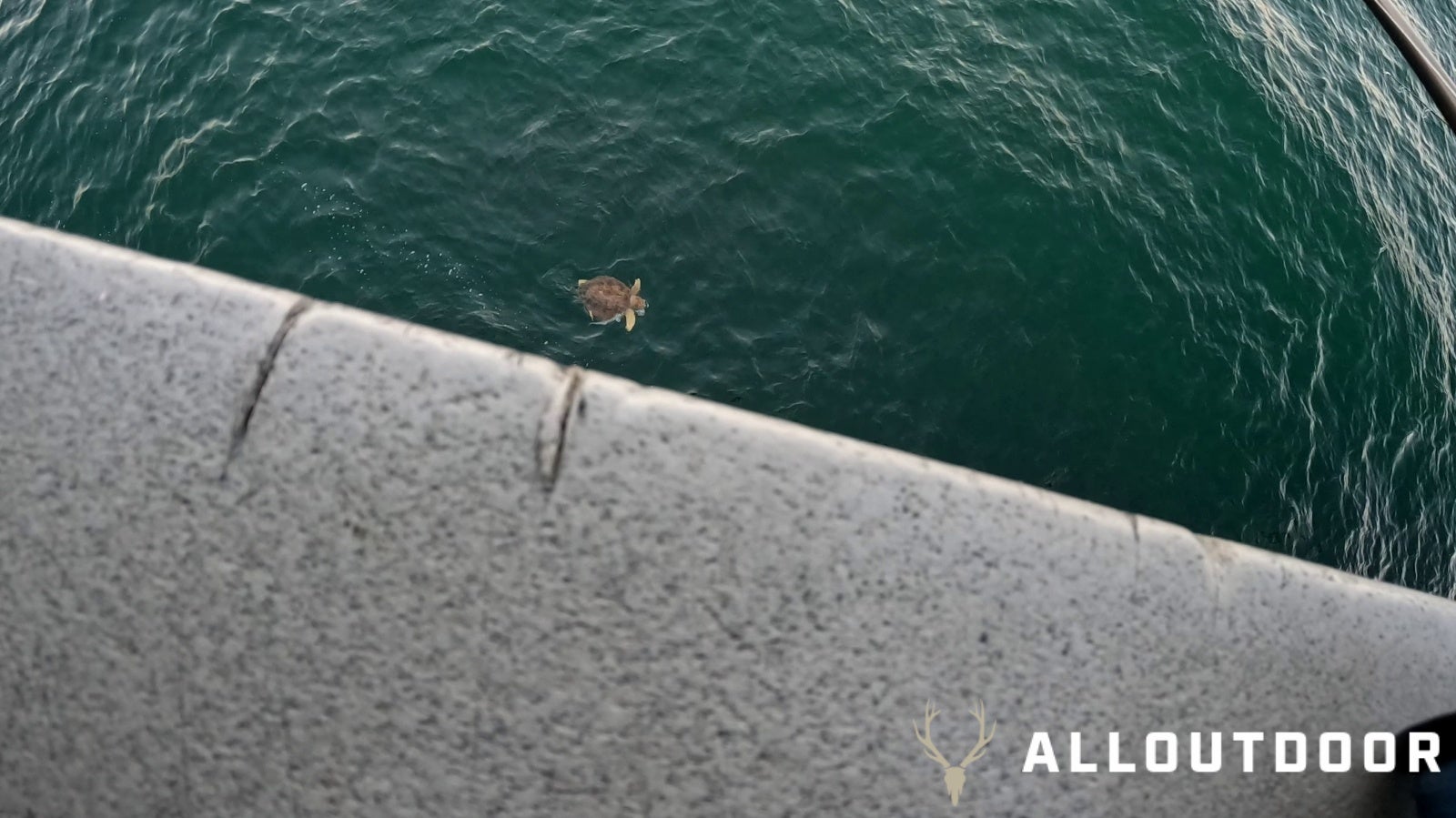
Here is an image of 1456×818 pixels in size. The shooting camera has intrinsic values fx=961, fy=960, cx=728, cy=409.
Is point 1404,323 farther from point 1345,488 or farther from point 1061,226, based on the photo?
point 1061,226

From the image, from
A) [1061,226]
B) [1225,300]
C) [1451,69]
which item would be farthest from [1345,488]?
[1451,69]

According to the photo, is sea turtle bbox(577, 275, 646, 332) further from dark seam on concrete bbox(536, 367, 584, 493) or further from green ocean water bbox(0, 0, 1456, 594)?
dark seam on concrete bbox(536, 367, 584, 493)

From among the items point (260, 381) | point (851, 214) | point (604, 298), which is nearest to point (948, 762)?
point (260, 381)

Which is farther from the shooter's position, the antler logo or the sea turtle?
the sea turtle

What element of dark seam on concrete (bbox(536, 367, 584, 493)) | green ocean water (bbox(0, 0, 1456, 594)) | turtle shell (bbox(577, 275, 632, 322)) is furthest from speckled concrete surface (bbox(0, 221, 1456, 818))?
turtle shell (bbox(577, 275, 632, 322))

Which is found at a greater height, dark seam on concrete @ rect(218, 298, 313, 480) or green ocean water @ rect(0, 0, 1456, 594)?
dark seam on concrete @ rect(218, 298, 313, 480)

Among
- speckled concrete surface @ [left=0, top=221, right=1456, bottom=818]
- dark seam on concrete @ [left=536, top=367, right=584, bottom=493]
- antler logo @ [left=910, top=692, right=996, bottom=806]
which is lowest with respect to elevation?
antler logo @ [left=910, top=692, right=996, bottom=806]

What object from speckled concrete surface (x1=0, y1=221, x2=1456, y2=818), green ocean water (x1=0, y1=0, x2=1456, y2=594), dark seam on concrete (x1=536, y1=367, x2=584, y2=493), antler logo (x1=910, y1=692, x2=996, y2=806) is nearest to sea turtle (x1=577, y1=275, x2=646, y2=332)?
green ocean water (x1=0, y1=0, x2=1456, y2=594)
